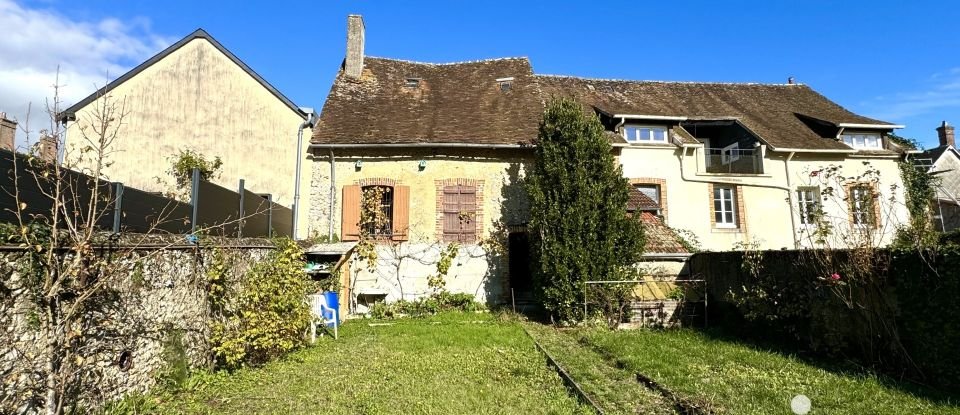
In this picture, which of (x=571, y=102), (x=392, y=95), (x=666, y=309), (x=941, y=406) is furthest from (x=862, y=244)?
(x=392, y=95)

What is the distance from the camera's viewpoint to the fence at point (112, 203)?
3.76 meters

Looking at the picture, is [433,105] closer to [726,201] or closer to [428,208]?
[428,208]

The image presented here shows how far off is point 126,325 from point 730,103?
757 inches

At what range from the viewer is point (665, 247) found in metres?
11.6

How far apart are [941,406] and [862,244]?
2.35 meters

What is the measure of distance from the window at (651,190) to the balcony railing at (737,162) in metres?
1.91

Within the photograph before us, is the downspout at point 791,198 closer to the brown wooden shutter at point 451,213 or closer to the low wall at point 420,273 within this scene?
the low wall at point 420,273

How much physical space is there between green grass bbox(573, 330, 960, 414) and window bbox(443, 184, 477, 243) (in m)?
5.00

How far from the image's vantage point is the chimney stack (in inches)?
599

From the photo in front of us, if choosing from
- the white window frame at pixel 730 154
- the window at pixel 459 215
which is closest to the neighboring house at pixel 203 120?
the window at pixel 459 215

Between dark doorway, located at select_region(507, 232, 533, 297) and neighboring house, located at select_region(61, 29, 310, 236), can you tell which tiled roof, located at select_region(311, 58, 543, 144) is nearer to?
neighboring house, located at select_region(61, 29, 310, 236)

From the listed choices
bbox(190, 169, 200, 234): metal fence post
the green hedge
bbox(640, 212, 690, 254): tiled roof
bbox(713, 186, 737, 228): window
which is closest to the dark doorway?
bbox(640, 212, 690, 254): tiled roof

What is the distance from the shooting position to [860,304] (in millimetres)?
6555

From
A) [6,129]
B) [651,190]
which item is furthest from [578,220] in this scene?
[6,129]
